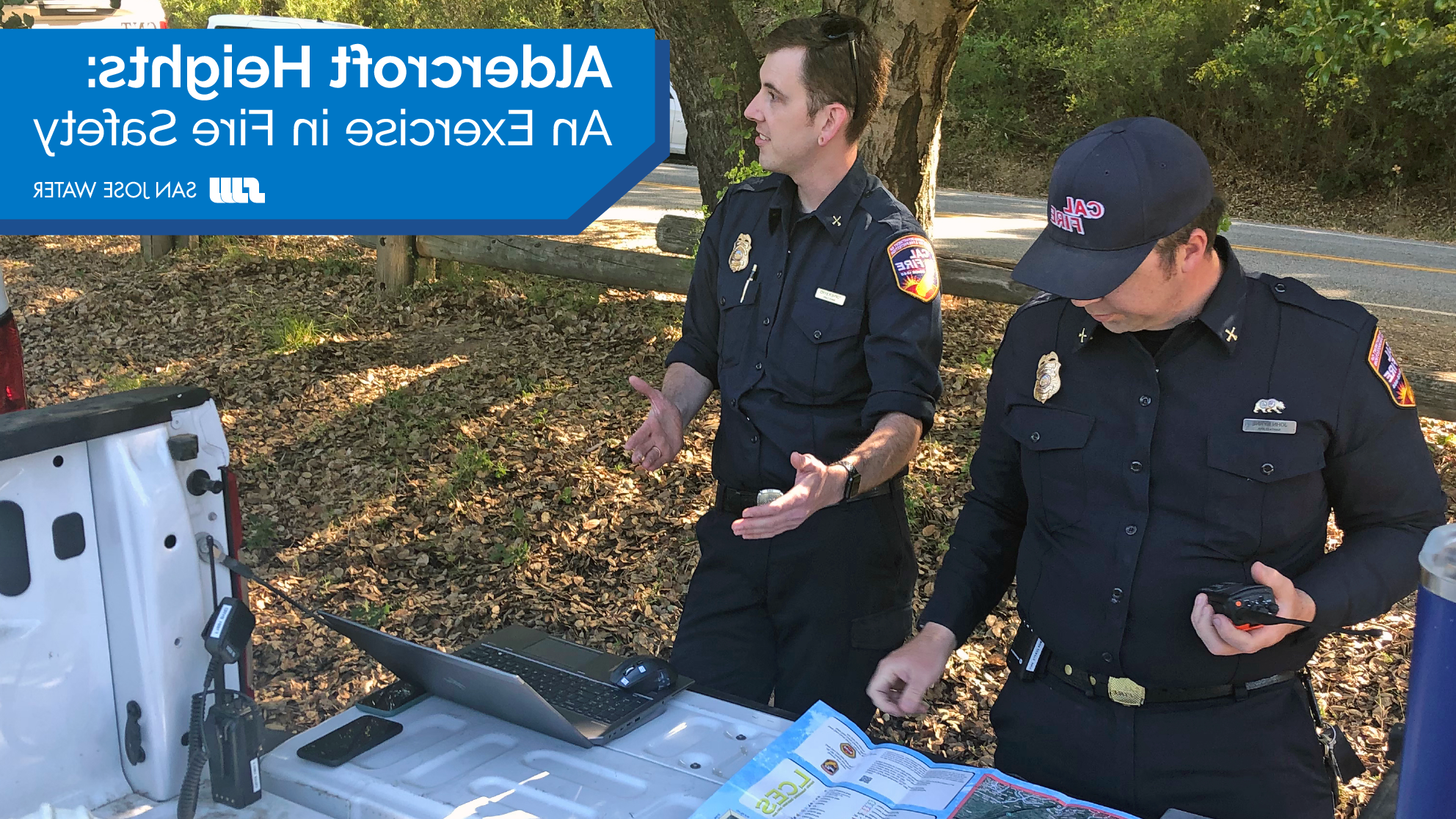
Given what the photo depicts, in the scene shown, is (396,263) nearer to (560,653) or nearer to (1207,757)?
(560,653)

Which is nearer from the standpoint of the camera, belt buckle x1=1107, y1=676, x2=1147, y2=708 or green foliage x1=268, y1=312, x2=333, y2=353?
belt buckle x1=1107, y1=676, x2=1147, y2=708

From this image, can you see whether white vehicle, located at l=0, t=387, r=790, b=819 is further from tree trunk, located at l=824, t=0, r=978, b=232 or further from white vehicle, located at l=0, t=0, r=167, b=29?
white vehicle, located at l=0, t=0, r=167, b=29

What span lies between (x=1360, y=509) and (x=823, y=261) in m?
1.28

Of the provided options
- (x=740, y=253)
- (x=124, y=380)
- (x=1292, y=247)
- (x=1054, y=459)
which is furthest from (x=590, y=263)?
(x=1292, y=247)

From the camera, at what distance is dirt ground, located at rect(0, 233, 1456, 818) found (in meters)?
4.41

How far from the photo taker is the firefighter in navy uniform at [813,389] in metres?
2.73

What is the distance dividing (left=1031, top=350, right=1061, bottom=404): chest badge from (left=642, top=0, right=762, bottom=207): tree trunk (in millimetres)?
4319

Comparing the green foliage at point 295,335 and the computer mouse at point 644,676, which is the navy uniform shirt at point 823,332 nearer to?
the computer mouse at point 644,676

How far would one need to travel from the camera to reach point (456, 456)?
19.7ft

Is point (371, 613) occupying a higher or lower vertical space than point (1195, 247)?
lower

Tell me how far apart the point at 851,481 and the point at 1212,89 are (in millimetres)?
17428

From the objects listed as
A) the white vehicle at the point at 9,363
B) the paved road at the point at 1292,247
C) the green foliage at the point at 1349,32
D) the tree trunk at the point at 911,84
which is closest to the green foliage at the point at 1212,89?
the paved road at the point at 1292,247

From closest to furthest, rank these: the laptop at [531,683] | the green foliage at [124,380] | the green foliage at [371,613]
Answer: the laptop at [531,683] < the green foliage at [371,613] < the green foliage at [124,380]

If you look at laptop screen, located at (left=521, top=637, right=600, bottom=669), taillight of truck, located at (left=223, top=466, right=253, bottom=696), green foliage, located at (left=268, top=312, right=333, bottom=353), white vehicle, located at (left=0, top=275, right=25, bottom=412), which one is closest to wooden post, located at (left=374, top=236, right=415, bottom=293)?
green foliage, located at (left=268, top=312, right=333, bottom=353)
